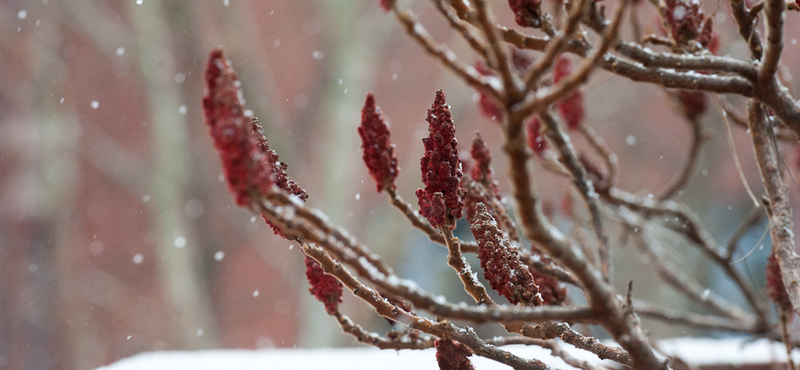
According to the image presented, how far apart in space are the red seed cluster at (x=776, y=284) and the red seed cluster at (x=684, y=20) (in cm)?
34

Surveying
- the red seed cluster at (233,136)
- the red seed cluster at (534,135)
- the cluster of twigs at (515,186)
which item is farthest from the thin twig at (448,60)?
the red seed cluster at (534,135)

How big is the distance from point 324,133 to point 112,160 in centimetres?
165

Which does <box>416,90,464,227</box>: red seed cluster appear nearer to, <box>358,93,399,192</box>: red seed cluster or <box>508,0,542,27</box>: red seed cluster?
<box>358,93,399,192</box>: red seed cluster

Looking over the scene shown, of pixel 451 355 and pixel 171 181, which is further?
pixel 171 181

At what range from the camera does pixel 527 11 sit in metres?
0.60

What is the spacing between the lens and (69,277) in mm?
4387

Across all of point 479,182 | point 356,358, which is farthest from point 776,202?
point 356,358

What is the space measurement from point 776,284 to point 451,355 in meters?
0.55

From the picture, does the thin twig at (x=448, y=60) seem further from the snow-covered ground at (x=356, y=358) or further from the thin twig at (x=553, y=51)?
the snow-covered ground at (x=356, y=358)

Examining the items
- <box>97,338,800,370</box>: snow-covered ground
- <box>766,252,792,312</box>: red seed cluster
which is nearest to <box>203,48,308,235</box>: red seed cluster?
<box>766,252,792,312</box>: red seed cluster

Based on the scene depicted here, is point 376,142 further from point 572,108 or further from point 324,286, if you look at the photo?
point 572,108

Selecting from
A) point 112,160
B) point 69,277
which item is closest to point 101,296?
point 69,277

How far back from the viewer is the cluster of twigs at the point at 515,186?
1.13ft

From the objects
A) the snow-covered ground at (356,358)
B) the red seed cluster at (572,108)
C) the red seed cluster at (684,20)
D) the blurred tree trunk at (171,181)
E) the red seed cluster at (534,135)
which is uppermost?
the blurred tree trunk at (171,181)
